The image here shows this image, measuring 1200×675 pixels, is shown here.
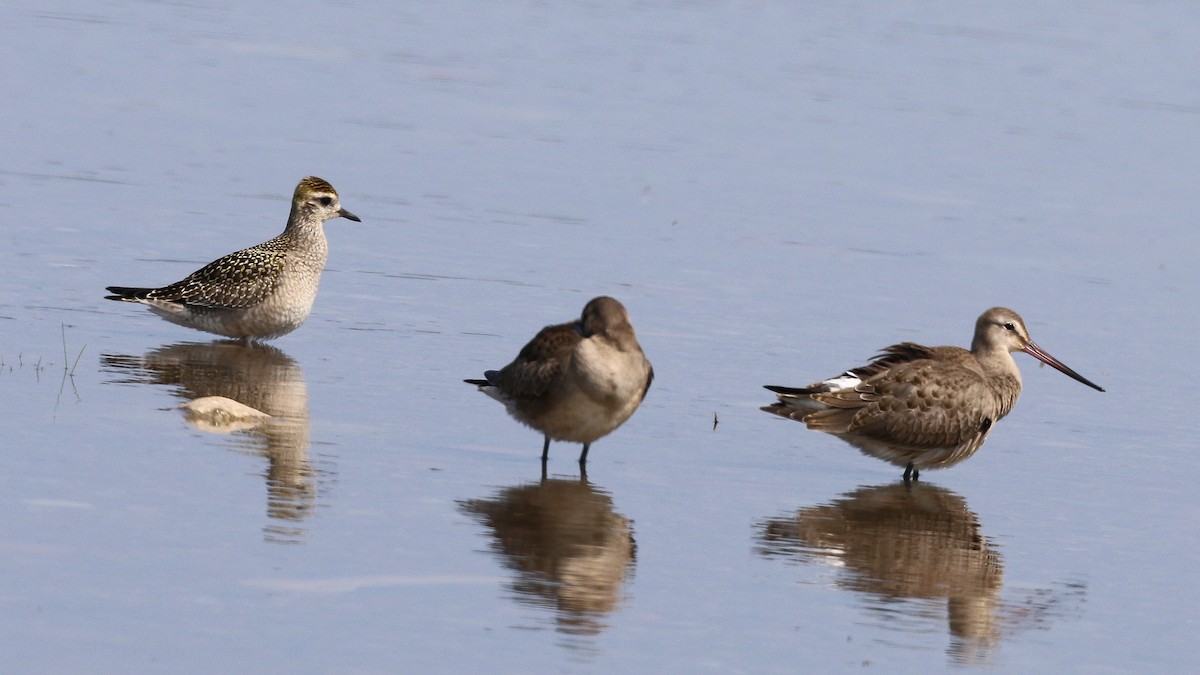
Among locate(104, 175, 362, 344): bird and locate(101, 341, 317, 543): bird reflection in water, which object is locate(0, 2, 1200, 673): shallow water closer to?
locate(101, 341, 317, 543): bird reflection in water

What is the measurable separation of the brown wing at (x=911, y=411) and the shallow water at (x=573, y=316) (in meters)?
0.32

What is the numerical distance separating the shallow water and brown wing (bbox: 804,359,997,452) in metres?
0.32

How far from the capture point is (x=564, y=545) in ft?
32.6

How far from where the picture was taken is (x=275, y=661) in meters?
7.80

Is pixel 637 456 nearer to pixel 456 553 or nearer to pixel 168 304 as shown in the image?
pixel 456 553

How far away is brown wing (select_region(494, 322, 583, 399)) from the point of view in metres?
11.5

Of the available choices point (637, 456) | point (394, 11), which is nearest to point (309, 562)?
point (637, 456)

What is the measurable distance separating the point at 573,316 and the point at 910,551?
5.41 meters

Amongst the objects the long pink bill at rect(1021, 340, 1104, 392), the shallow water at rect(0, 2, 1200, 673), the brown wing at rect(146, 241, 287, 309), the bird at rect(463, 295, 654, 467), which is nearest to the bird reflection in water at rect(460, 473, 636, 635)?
the shallow water at rect(0, 2, 1200, 673)

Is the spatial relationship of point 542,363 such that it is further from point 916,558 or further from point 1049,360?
point 1049,360

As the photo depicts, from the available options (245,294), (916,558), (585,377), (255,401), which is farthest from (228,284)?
(916,558)

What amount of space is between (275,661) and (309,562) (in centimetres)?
130

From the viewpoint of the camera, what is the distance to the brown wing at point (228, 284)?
14.9 m

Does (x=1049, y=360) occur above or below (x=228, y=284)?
above
